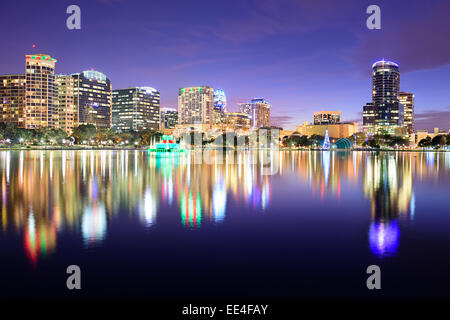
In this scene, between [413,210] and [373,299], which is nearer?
[373,299]

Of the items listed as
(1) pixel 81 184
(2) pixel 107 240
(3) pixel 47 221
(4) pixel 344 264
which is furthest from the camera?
(1) pixel 81 184

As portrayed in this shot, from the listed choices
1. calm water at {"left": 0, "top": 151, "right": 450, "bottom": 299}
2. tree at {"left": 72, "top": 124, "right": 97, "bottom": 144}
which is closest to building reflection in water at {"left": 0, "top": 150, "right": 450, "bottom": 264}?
calm water at {"left": 0, "top": 151, "right": 450, "bottom": 299}

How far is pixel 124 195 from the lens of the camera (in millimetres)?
Result: 21391

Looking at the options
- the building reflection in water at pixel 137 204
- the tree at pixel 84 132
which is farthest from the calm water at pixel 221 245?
the tree at pixel 84 132

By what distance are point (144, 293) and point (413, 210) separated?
14902 mm

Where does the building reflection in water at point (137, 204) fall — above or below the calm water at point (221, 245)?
above

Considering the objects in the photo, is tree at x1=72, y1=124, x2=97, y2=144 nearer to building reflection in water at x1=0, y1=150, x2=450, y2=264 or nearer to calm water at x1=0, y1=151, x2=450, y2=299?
building reflection in water at x1=0, y1=150, x2=450, y2=264

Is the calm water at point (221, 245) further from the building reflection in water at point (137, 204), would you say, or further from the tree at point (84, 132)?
the tree at point (84, 132)

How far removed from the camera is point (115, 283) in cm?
853

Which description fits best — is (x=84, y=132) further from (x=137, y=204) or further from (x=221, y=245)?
(x=221, y=245)

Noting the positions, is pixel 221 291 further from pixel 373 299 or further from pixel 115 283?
pixel 373 299
